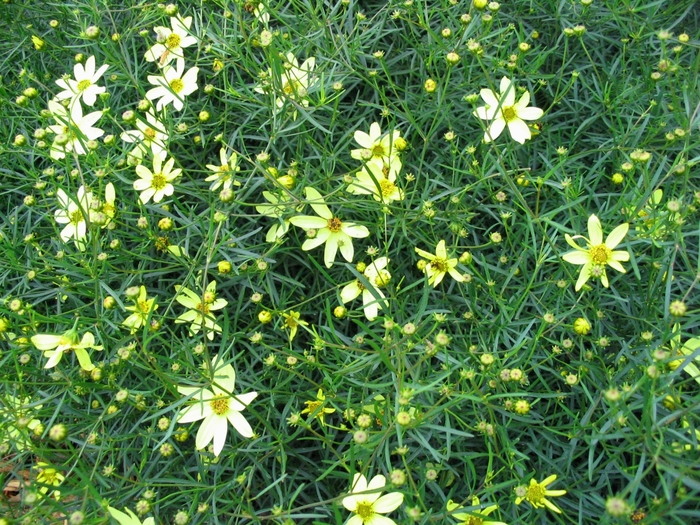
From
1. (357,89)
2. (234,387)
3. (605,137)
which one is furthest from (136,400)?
(605,137)

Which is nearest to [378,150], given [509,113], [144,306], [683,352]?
[509,113]

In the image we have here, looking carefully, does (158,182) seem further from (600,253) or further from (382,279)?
(600,253)

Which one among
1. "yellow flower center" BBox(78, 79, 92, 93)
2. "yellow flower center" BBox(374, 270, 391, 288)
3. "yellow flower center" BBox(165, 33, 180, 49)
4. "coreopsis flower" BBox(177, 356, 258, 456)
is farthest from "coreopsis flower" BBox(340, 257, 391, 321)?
"yellow flower center" BBox(78, 79, 92, 93)

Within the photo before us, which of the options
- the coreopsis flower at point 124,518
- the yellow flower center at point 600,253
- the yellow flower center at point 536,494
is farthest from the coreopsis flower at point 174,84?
the yellow flower center at point 536,494

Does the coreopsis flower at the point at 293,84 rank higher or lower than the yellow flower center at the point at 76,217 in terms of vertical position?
higher

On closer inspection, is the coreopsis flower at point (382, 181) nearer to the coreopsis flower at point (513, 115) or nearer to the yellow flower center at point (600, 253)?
the coreopsis flower at point (513, 115)

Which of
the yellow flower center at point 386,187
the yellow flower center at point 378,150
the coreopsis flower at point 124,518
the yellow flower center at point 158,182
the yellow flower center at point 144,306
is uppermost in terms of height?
the yellow flower center at point 378,150
